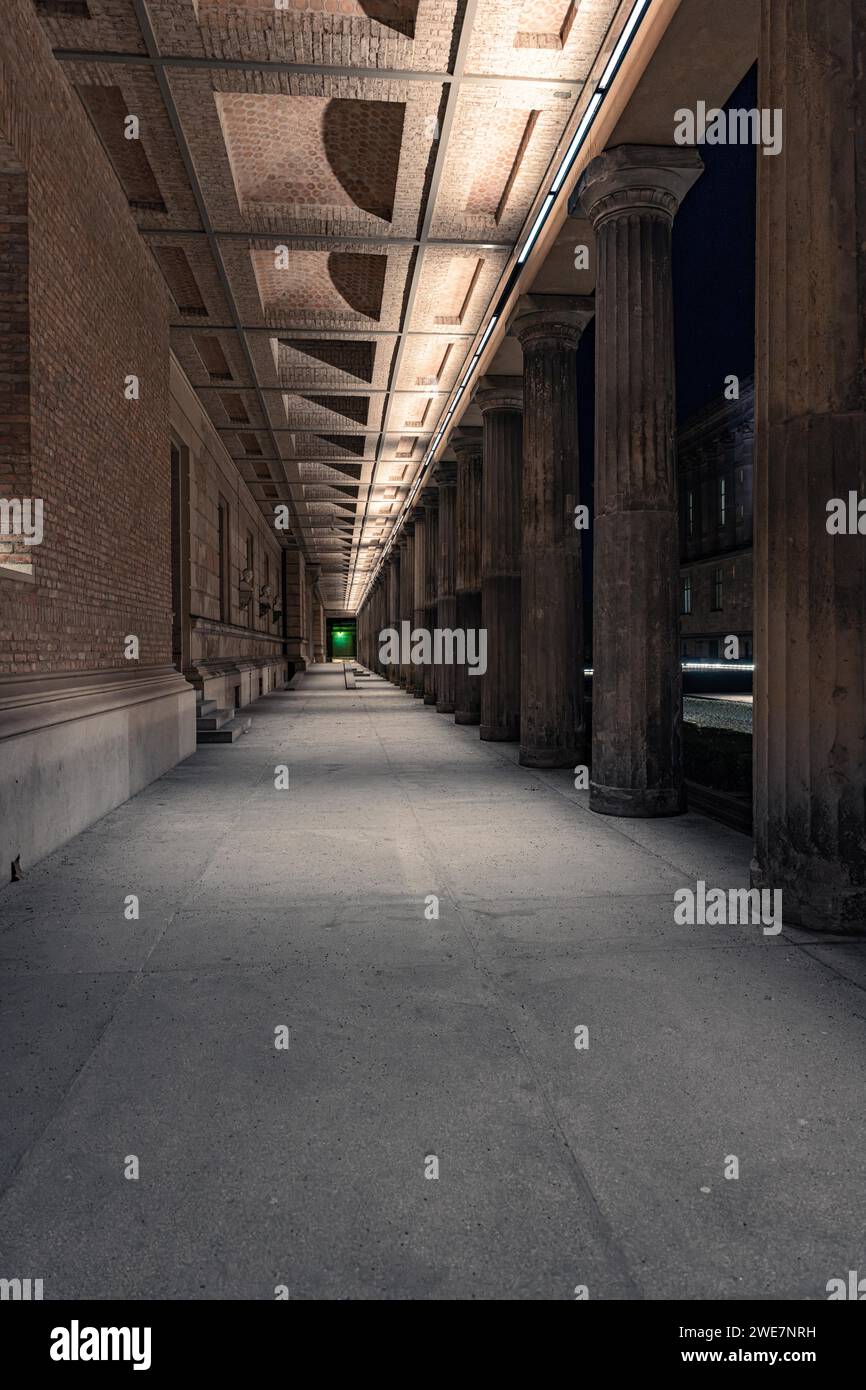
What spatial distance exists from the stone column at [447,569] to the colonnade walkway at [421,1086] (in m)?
14.7

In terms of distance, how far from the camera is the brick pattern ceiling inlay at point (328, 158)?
719 cm

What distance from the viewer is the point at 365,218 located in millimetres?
10273

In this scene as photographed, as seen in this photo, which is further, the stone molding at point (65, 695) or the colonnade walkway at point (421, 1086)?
the stone molding at point (65, 695)

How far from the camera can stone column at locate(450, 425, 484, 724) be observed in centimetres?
1650

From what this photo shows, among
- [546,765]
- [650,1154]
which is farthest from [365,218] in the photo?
[650,1154]

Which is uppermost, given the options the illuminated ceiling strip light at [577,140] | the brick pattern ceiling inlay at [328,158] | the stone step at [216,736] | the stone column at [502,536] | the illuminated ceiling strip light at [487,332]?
the brick pattern ceiling inlay at [328,158]

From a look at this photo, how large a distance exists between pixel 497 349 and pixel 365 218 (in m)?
2.92

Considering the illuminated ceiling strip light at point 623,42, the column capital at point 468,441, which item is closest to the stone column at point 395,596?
the column capital at point 468,441

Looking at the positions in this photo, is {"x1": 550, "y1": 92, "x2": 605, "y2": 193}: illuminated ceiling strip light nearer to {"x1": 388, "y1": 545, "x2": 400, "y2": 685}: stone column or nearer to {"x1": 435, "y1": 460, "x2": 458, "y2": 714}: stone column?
{"x1": 435, "y1": 460, "x2": 458, "y2": 714}: stone column

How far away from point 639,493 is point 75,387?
5.07 meters

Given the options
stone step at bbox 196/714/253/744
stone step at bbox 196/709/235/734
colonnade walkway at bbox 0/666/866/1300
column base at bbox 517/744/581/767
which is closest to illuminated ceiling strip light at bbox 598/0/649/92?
colonnade walkway at bbox 0/666/866/1300

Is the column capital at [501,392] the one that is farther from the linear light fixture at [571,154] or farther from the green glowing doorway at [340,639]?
the green glowing doorway at [340,639]

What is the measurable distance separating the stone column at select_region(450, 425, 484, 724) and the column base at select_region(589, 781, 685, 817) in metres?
8.68
